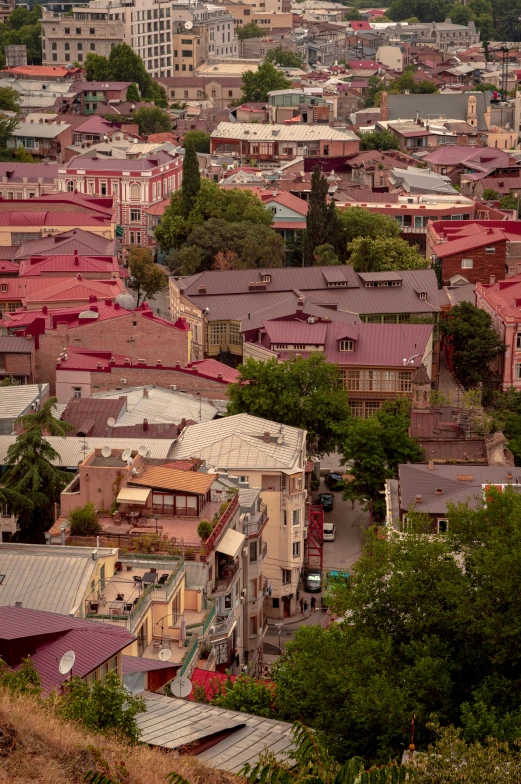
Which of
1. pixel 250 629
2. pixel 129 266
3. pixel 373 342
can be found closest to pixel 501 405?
pixel 373 342

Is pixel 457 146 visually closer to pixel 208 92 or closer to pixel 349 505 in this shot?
pixel 208 92

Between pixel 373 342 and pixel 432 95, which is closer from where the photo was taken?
pixel 373 342

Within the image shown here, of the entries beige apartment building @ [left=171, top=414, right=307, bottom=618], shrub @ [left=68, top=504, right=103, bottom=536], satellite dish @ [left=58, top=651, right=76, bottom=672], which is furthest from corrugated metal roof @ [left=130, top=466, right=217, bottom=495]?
satellite dish @ [left=58, top=651, right=76, bottom=672]

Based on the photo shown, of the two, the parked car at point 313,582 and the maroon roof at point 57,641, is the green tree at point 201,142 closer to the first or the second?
the parked car at point 313,582

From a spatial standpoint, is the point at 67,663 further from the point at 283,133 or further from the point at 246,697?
the point at 283,133

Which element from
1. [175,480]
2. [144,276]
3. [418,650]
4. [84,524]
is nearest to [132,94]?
[144,276]

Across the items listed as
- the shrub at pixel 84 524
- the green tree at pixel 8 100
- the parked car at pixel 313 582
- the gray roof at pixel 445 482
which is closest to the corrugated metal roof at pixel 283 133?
the green tree at pixel 8 100

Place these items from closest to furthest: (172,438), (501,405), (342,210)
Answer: (172,438)
(501,405)
(342,210)
